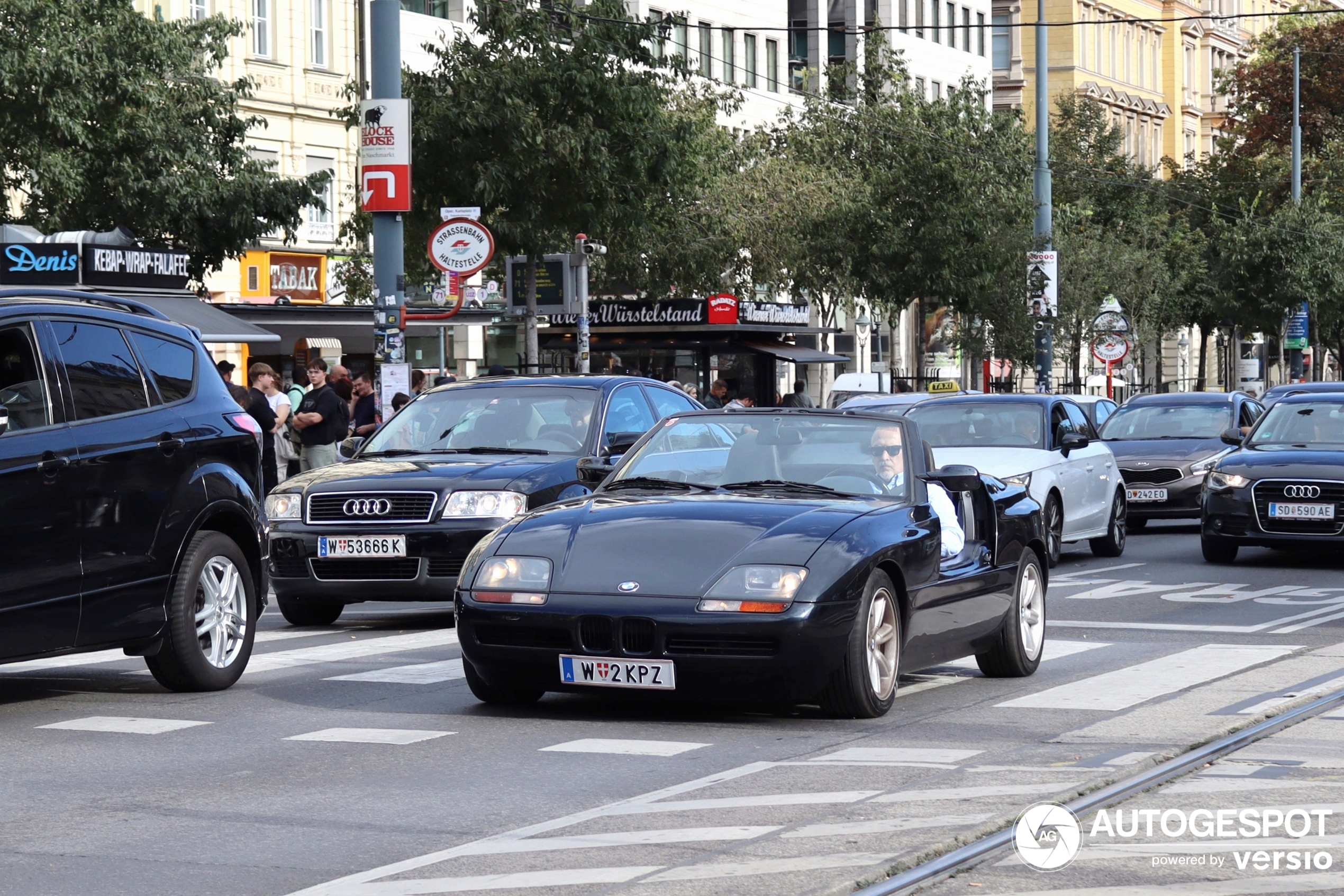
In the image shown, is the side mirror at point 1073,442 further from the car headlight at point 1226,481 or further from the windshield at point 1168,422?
the windshield at point 1168,422

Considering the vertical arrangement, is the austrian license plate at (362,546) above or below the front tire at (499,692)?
above

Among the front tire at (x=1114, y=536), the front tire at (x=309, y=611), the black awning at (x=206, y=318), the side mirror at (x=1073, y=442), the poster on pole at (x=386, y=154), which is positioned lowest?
the front tire at (x=1114, y=536)

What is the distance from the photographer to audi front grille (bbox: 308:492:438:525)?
13766 mm

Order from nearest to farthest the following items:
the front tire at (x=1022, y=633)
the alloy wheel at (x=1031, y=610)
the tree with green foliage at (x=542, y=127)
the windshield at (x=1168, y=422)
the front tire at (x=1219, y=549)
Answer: the front tire at (x=1022, y=633)
the alloy wheel at (x=1031, y=610)
the front tire at (x=1219, y=549)
the windshield at (x=1168, y=422)
the tree with green foliage at (x=542, y=127)

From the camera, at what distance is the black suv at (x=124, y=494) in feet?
30.8

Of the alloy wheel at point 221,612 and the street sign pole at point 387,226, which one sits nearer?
the alloy wheel at point 221,612

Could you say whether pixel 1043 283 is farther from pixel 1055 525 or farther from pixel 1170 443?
pixel 1055 525

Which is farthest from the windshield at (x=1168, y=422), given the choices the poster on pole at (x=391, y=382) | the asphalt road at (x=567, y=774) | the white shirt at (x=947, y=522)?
the white shirt at (x=947, y=522)

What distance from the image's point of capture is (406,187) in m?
21.8

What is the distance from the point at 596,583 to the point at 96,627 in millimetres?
2228

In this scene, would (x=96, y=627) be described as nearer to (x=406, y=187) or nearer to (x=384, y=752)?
(x=384, y=752)

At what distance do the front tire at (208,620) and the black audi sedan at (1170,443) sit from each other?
14739 millimetres

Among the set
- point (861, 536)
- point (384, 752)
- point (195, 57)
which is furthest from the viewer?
point (195, 57)

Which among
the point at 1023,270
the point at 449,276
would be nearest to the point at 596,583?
the point at 449,276
